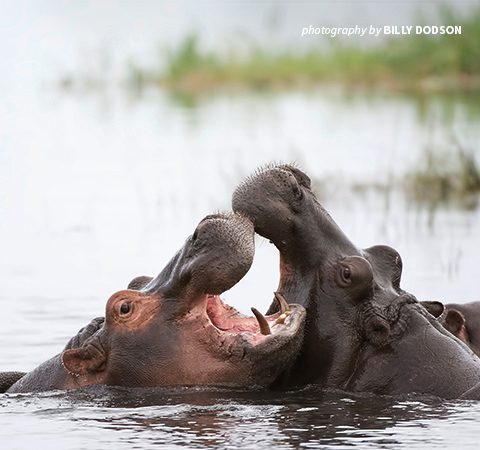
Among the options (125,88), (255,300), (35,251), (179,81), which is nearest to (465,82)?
(179,81)

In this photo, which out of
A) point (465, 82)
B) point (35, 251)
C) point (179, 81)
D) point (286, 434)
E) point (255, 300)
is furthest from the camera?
point (179, 81)

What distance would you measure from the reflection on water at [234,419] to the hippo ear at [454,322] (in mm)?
1340

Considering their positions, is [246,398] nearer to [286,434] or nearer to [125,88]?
[286,434]

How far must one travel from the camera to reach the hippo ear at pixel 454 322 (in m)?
8.85

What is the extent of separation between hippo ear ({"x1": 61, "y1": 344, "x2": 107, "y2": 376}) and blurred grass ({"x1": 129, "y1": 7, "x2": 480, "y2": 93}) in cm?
2406

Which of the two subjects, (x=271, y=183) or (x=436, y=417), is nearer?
(x=436, y=417)

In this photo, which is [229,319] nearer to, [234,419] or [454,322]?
[234,419]

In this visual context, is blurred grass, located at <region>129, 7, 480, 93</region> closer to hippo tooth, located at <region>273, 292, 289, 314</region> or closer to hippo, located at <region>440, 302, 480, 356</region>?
hippo, located at <region>440, 302, 480, 356</region>

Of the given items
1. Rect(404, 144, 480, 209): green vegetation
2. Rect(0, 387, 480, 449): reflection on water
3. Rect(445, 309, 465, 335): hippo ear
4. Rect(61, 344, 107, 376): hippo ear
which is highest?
Rect(404, 144, 480, 209): green vegetation

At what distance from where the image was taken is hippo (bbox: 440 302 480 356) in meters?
8.86

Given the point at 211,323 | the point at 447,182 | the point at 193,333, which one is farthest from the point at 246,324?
the point at 447,182

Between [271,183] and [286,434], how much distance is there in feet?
4.94

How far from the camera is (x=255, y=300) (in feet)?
38.2

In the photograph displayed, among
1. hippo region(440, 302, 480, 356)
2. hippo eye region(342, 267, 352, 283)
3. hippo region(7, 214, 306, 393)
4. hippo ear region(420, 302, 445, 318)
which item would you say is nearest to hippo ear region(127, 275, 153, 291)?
hippo region(7, 214, 306, 393)
